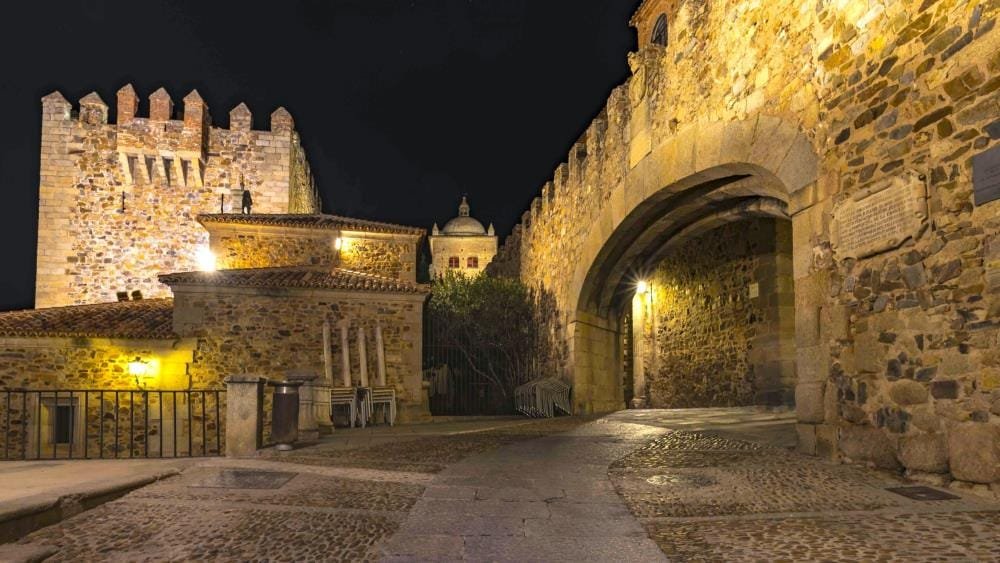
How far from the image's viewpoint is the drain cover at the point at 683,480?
4.82 m

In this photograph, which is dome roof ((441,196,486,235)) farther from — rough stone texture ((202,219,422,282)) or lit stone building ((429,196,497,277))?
rough stone texture ((202,219,422,282))

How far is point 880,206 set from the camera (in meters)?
5.07

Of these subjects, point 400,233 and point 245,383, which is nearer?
point 245,383

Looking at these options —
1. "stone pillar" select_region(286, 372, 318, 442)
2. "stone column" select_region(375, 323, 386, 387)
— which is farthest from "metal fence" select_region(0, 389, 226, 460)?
"stone pillar" select_region(286, 372, 318, 442)

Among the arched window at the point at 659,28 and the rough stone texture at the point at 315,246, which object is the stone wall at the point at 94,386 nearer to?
the rough stone texture at the point at 315,246

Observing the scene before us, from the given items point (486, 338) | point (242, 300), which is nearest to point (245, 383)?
point (242, 300)

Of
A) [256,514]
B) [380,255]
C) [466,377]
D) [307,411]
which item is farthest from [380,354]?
[256,514]

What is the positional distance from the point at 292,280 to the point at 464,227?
3078 cm

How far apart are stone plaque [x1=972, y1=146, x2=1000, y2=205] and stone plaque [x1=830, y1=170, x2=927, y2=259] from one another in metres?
0.39

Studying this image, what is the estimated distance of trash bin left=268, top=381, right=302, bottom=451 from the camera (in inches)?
290

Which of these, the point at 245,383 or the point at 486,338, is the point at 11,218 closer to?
the point at 486,338

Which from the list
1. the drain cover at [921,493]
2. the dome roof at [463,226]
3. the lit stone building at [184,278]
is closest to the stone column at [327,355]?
the lit stone building at [184,278]

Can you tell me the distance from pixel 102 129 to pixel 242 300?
14593mm

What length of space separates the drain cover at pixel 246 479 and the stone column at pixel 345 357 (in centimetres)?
798
